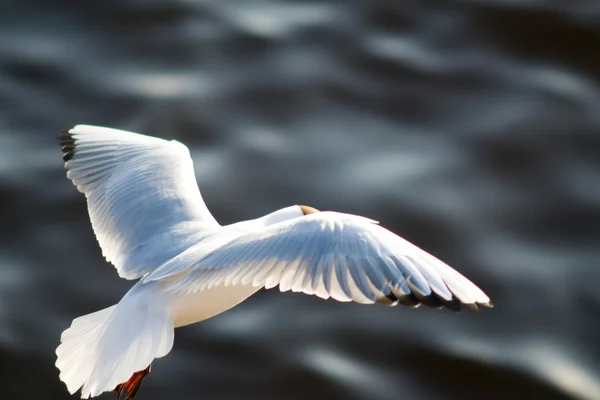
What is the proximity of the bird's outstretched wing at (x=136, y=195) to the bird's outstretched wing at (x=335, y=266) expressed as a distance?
34cm

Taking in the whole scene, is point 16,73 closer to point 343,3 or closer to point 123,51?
point 123,51

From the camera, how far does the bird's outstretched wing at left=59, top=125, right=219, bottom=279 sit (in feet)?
11.9

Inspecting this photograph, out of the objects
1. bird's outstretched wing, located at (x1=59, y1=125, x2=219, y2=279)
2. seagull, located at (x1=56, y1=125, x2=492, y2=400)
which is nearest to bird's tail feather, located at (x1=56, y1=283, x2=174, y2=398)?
seagull, located at (x1=56, y1=125, x2=492, y2=400)

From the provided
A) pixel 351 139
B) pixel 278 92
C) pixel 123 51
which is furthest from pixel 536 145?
pixel 123 51

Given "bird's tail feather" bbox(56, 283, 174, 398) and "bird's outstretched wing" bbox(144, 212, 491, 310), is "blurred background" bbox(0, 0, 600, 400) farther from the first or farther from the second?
"bird's outstretched wing" bbox(144, 212, 491, 310)

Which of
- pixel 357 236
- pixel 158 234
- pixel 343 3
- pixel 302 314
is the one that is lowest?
pixel 302 314

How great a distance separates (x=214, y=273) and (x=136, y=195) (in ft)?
2.58

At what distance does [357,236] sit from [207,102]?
9.02 ft

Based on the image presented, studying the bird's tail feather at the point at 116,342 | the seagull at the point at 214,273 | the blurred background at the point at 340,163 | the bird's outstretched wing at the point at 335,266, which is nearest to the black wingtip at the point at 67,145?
the seagull at the point at 214,273

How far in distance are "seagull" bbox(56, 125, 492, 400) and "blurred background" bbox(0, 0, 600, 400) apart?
0.80 metres

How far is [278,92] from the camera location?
19.2ft

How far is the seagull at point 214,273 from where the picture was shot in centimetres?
303

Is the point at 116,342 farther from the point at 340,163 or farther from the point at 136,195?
the point at 340,163

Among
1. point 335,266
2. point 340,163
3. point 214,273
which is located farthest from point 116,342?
point 340,163
